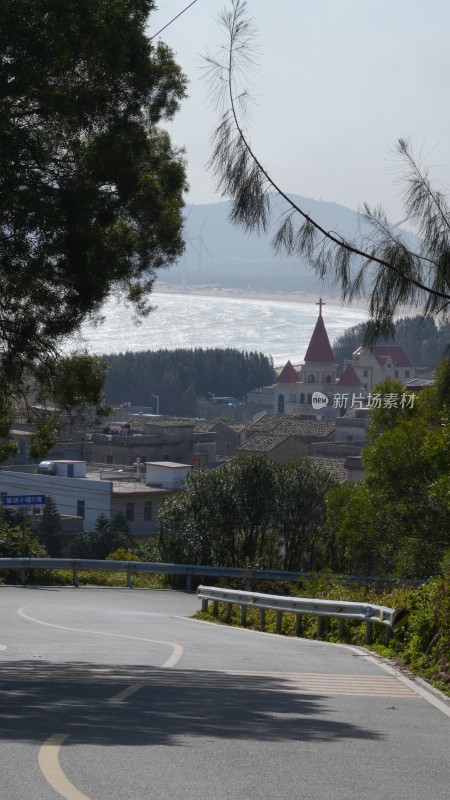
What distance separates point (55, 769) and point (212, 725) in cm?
203

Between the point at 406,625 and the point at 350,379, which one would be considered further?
the point at 350,379

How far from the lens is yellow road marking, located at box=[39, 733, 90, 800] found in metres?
6.02

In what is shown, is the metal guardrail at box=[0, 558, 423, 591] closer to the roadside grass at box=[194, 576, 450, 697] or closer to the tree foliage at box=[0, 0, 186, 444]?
the roadside grass at box=[194, 576, 450, 697]

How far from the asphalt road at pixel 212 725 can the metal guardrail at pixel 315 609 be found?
62 centimetres

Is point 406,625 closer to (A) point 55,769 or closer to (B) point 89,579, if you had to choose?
(A) point 55,769

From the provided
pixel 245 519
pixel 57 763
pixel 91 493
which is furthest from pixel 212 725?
pixel 91 493

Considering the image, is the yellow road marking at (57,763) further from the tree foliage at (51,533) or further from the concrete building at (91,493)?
the concrete building at (91,493)

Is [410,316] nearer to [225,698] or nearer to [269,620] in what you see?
[225,698]

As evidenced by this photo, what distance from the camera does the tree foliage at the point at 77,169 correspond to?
12.9 meters

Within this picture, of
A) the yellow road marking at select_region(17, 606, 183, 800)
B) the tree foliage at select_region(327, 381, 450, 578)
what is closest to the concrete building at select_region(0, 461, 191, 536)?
the tree foliage at select_region(327, 381, 450, 578)

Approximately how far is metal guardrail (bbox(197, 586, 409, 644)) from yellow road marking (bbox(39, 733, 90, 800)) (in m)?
8.24

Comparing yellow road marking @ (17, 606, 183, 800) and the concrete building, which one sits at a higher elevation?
yellow road marking @ (17, 606, 183, 800)

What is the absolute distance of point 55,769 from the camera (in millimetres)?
6590

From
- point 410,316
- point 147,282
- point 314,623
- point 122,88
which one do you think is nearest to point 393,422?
point 314,623
